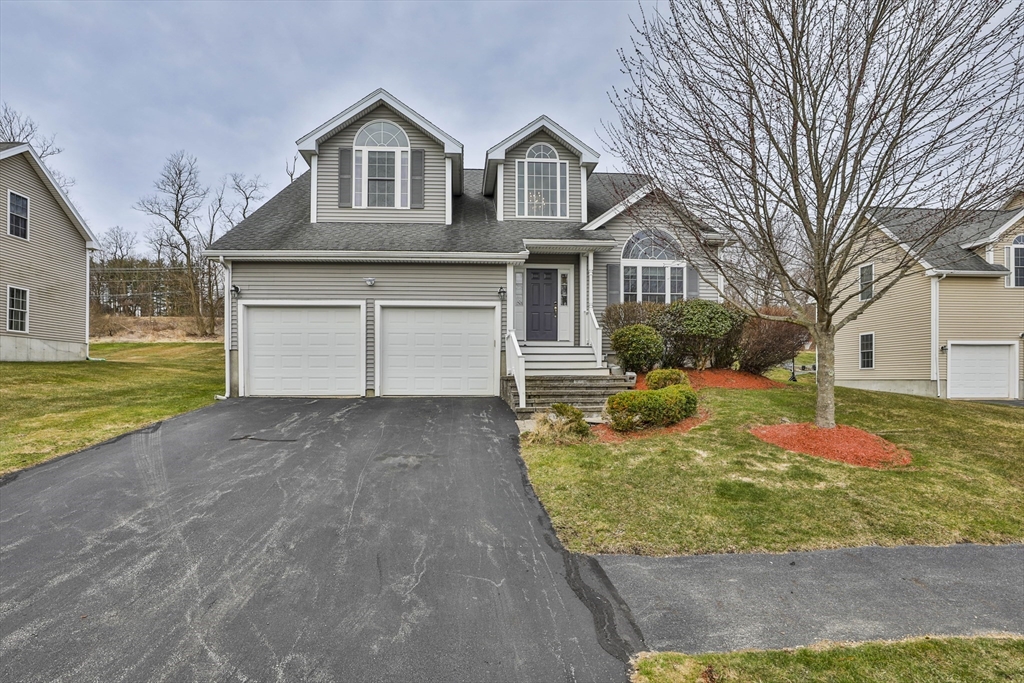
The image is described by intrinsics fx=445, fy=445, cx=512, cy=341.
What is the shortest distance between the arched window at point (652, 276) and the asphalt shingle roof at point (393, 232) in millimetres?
1335

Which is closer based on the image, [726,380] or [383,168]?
[726,380]

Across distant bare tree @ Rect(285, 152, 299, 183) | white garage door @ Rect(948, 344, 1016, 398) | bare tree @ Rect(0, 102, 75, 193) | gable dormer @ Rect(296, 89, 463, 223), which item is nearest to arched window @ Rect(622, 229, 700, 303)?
gable dormer @ Rect(296, 89, 463, 223)

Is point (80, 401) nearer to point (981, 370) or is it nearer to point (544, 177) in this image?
point (544, 177)

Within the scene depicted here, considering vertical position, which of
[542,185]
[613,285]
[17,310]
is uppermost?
[542,185]

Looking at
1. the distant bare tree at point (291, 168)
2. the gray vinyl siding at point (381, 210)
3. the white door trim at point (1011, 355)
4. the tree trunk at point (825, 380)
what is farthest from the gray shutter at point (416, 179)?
the distant bare tree at point (291, 168)

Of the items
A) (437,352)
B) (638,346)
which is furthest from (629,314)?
(437,352)

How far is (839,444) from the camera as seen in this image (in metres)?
6.08

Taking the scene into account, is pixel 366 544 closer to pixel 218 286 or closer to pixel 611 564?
pixel 611 564

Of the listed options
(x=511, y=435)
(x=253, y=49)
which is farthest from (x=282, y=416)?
(x=253, y=49)

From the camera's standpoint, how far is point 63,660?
2586 mm

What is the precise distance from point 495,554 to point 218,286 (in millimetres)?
34118

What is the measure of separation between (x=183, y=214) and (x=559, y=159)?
28865mm

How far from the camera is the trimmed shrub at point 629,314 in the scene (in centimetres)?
1077

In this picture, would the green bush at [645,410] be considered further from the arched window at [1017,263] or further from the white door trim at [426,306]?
the arched window at [1017,263]
